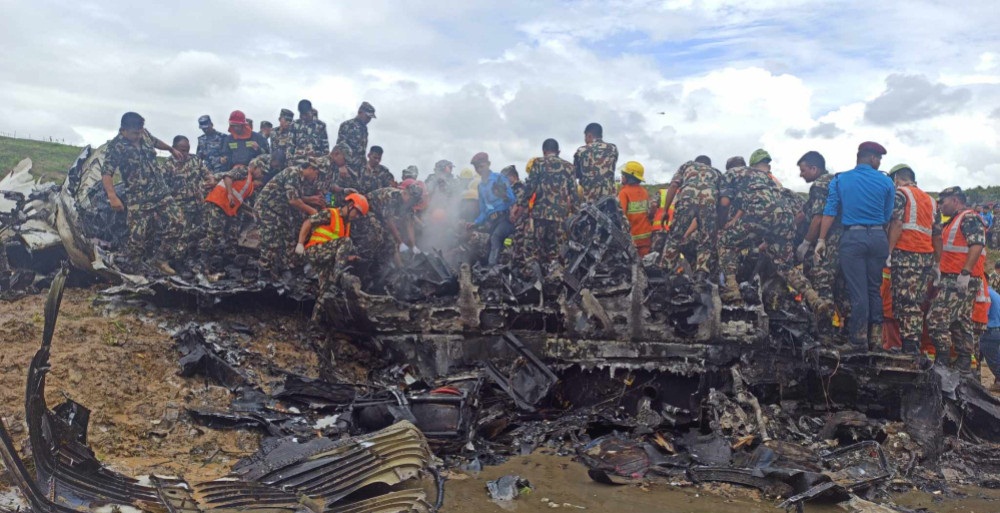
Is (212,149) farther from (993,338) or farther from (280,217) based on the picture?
(993,338)

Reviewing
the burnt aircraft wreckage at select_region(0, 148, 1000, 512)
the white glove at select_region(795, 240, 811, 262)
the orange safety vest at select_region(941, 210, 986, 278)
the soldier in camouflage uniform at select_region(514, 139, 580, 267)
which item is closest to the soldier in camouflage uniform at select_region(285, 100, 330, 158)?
the burnt aircraft wreckage at select_region(0, 148, 1000, 512)

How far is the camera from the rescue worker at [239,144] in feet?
34.1

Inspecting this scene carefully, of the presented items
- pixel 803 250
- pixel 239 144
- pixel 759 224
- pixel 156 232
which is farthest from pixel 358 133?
pixel 803 250

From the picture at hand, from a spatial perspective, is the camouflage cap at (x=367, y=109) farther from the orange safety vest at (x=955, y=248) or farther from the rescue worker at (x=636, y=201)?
the orange safety vest at (x=955, y=248)

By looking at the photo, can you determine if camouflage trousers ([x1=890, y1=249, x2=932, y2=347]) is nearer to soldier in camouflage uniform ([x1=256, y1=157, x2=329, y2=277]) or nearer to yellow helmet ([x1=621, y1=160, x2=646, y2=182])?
yellow helmet ([x1=621, y1=160, x2=646, y2=182])

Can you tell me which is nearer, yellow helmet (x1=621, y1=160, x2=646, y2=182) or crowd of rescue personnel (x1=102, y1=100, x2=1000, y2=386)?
crowd of rescue personnel (x1=102, y1=100, x2=1000, y2=386)

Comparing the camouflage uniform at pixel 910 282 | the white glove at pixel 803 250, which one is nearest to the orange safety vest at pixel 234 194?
the white glove at pixel 803 250

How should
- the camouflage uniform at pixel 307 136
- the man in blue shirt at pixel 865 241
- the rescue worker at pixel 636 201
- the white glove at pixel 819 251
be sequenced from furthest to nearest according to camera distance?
the camouflage uniform at pixel 307 136
the rescue worker at pixel 636 201
the white glove at pixel 819 251
the man in blue shirt at pixel 865 241

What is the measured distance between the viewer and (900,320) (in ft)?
23.3

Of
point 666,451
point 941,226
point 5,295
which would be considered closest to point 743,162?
point 941,226

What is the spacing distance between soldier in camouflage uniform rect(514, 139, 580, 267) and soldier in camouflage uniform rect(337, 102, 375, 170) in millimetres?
2878

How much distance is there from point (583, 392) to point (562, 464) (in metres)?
1.40

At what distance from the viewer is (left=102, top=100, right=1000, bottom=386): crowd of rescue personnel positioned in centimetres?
693

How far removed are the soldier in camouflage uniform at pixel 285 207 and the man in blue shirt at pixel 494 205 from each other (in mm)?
3087
